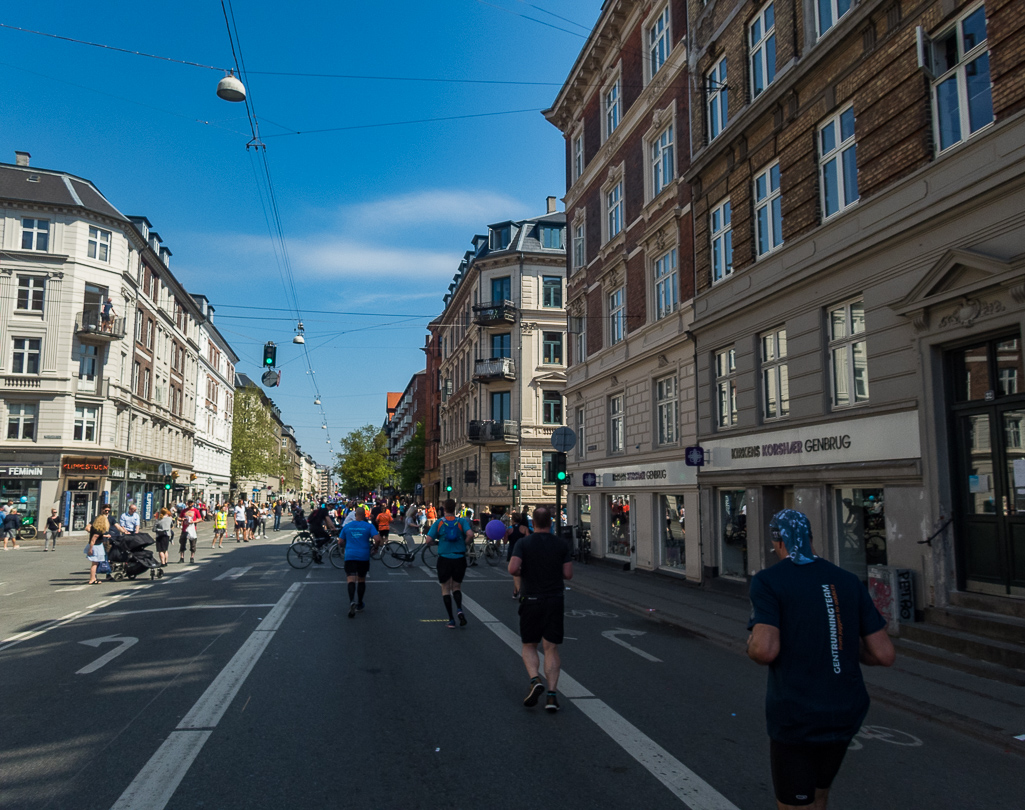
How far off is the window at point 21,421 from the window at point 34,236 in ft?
27.2

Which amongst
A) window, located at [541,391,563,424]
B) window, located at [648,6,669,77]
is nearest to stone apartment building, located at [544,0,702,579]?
window, located at [648,6,669,77]

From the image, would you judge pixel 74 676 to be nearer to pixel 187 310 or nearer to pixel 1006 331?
pixel 1006 331

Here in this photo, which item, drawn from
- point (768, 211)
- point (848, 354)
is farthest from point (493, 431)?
point (848, 354)

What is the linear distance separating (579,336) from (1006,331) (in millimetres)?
17652

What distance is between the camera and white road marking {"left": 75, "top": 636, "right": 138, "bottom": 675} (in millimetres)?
7869

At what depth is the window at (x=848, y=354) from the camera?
38.7 ft

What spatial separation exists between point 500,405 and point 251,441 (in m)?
45.4

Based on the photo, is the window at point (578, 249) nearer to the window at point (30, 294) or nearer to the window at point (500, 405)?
the window at point (500, 405)

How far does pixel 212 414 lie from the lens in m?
74.2

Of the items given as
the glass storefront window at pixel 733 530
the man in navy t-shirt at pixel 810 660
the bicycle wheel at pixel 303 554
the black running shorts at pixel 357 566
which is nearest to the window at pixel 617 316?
the glass storefront window at pixel 733 530

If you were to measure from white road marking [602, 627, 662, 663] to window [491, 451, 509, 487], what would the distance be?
30761 millimetres

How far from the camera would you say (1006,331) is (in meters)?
9.03

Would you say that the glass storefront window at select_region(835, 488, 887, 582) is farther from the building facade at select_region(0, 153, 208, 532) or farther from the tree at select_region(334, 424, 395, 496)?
the tree at select_region(334, 424, 395, 496)

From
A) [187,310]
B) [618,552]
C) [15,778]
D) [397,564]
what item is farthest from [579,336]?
[187,310]
